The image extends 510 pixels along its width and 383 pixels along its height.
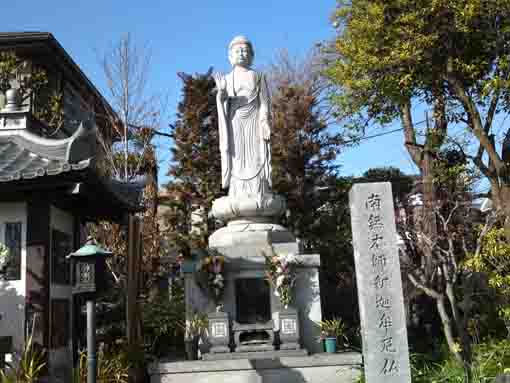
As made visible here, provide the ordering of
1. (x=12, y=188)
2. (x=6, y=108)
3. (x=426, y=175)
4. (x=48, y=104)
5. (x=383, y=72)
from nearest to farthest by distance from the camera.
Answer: (x=12, y=188)
(x=6, y=108)
(x=383, y=72)
(x=426, y=175)
(x=48, y=104)

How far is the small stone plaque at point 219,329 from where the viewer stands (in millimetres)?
8461

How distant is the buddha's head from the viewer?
33.8ft

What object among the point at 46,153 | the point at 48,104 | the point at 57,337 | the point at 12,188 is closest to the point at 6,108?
the point at 46,153

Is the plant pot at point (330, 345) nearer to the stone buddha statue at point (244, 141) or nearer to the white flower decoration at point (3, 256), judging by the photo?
the stone buddha statue at point (244, 141)

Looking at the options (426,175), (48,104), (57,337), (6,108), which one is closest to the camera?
(57,337)

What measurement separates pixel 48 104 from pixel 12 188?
8.81m

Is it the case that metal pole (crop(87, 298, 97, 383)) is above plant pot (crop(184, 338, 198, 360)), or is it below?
above

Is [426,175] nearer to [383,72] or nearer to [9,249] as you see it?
[383,72]

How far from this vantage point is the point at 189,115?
49.4ft

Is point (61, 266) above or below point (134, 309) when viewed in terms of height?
above

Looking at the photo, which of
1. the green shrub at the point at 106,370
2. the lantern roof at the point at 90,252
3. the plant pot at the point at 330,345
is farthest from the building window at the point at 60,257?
the plant pot at the point at 330,345

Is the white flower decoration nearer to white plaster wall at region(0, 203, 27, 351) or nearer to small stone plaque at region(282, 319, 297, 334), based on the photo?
white plaster wall at region(0, 203, 27, 351)

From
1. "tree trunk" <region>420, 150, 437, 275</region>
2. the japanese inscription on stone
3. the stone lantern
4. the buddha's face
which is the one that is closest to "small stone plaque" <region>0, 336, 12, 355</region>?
the stone lantern

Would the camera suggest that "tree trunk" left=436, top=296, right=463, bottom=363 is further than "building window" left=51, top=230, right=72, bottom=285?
Yes
